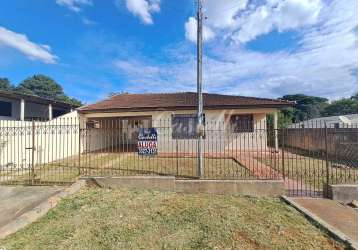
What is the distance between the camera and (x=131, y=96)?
2116cm

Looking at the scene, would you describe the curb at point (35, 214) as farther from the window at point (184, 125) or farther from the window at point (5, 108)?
the window at point (5, 108)

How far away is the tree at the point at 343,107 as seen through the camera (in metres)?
47.9

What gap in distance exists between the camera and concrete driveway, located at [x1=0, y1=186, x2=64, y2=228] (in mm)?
5742

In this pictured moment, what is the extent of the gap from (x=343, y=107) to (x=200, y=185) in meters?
54.9

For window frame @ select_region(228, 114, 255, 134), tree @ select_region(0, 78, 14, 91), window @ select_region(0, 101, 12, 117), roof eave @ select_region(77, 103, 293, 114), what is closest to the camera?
roof eave @ select_region(77, 103, 293, 114)

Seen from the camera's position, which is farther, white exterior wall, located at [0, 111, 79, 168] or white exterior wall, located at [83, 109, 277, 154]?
white exterior wall, located at [83, 109, 277, 154]

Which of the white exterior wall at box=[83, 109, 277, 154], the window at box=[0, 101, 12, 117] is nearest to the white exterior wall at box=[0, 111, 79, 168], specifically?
the white exterior wall at box=[83, 109, 277, 154]

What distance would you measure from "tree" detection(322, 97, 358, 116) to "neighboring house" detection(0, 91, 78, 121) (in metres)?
50.0

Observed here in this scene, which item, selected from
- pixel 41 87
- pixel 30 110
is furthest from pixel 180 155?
pixel 41 87

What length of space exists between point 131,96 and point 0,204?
15.5 meters

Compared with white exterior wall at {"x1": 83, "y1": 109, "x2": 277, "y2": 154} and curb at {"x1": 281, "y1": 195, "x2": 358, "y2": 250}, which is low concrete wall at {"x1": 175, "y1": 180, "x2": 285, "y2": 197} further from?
white exterior wall at {"x1": 83, "y1": 109, "x2": 277, "y2": 154}

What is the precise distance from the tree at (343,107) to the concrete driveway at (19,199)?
53605 mm

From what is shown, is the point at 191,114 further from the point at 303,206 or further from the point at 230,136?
the point at 303,206

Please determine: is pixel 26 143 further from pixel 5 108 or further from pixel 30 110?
pixel 30 110
